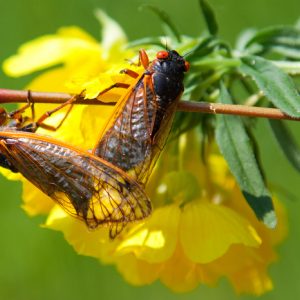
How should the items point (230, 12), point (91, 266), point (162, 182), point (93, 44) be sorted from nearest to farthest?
point (162, 182), point (93, 44), point (91, 266), point (230, 12)

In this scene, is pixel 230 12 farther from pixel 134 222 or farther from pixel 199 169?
pixel 134 222

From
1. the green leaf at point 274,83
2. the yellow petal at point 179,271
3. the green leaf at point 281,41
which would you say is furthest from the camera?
the green leaf at point 281,41

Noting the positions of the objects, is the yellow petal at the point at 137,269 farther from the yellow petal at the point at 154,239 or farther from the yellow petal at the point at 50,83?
the yellow petal at the point at 50,83

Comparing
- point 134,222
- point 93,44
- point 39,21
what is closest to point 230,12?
point 39,21

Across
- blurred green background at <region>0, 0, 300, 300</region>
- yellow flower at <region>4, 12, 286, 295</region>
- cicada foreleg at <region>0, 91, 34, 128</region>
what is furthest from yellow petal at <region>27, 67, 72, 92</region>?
blurred green background at <region>0, 0, 300, 300</region>

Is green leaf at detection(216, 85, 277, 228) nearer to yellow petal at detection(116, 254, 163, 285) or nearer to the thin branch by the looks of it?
the thin branch

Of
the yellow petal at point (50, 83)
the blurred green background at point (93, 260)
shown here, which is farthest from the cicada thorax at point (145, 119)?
the blurred green background at point (93, 260)

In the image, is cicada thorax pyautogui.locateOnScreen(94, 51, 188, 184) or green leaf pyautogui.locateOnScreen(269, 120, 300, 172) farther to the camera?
green leaf pyautogui.locateOnScreen(269, 120, 300, 172)
